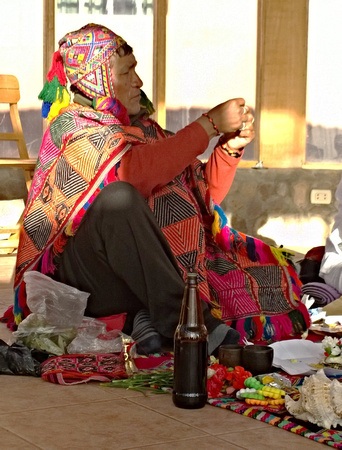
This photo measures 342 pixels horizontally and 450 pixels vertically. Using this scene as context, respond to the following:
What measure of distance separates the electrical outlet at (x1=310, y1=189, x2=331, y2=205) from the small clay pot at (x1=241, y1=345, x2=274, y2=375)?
14.6 feet

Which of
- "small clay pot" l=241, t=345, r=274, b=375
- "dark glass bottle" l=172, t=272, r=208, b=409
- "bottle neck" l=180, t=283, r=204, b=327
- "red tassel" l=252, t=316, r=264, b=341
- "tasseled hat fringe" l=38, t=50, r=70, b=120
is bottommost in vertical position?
"red tassel" l=252, t=316, r=264, b=341

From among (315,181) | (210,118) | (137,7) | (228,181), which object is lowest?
(315,181)

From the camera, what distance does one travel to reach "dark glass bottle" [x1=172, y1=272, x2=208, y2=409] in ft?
9.09

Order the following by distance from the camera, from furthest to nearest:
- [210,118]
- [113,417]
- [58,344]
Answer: [210,118], [58,344], [113,417]

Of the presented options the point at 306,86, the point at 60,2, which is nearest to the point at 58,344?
the point at 60,2

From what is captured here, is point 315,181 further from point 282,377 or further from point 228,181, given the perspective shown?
point 282,377

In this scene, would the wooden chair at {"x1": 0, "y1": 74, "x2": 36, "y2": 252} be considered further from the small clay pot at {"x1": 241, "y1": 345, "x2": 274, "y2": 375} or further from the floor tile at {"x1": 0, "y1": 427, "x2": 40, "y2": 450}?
the floor tile at {"x1": 0, "y1": 427, "x2": 40, "y2": 450}

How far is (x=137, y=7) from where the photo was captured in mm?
7109

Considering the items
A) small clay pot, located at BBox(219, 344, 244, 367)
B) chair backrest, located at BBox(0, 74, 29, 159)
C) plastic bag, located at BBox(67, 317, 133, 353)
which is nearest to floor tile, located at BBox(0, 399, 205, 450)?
small clay pot, located at BBox(219, 344, 244, 367)

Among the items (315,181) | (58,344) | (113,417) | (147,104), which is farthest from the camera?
(315,181)

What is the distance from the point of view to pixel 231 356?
3152mm

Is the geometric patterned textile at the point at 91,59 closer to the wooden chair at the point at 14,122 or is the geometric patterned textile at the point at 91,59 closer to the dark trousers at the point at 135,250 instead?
the dark trousers at the point at 135,250

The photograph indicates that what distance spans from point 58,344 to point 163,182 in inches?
27.1

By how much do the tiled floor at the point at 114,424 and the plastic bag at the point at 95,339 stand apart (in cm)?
36
